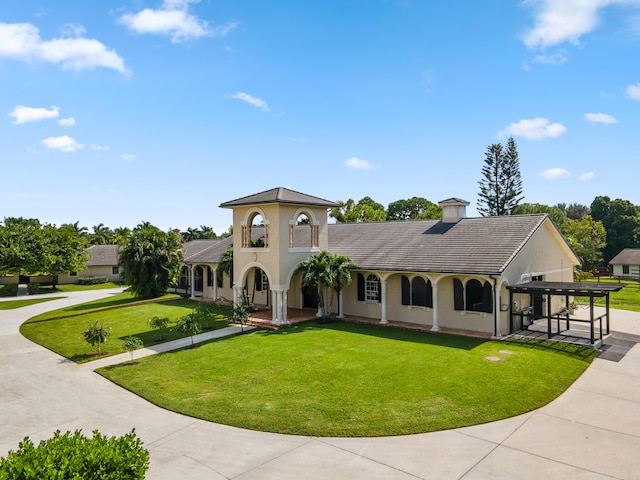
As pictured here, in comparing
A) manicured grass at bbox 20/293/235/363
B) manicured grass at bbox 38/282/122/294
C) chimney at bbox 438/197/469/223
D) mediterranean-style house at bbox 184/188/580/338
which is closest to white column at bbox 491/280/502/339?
mediterranean-style house at bbox 184/188/580/338

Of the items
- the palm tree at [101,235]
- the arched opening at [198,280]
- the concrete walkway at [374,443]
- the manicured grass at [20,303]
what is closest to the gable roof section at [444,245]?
the concrete walkway at [374,443]

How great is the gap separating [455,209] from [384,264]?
6.05m

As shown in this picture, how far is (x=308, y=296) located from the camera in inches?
1017

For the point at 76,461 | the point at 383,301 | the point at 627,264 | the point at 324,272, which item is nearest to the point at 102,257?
the point at 324,272

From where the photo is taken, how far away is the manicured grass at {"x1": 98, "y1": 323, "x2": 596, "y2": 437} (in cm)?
1040

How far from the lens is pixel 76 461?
5398 millimetres

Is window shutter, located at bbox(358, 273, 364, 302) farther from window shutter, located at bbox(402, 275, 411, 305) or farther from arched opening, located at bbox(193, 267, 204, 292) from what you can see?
arched opening, located at bbox(193, 267, 204, 292)

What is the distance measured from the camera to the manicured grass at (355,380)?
10398mm

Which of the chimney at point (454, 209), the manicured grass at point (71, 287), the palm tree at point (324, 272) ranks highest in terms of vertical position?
the chimney at point (454, 209)

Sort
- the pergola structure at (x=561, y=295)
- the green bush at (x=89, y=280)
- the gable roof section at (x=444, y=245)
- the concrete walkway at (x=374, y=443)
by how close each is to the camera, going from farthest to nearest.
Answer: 1. the green bush at (x=89, y=280)
2. the gable roof section at (x=444, y=245)
3. the pergola structure at (x=561, y=295)
4. the concrete walkway at (x=374, y=443)

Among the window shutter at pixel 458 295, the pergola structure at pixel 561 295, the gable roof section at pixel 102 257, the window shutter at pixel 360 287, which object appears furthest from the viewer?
the gable roof section at pixel 102 257

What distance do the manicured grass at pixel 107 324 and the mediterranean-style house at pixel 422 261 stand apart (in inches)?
194

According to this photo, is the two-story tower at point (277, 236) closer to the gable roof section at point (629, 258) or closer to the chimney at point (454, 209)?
the chimney at point (454, 209)

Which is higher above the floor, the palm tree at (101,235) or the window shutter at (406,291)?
the palm tree at (101,235)
